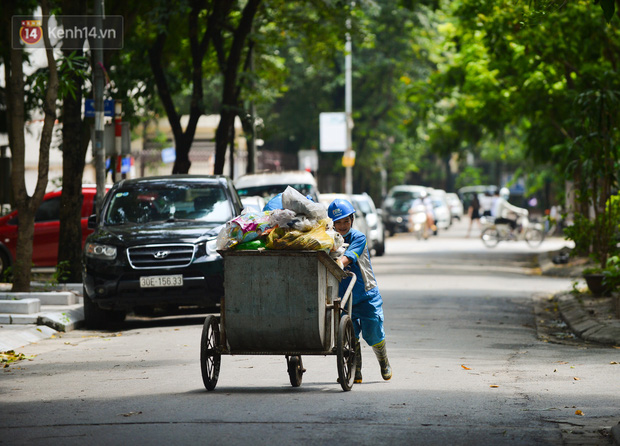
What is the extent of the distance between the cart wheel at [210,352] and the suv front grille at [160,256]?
528 centimetres

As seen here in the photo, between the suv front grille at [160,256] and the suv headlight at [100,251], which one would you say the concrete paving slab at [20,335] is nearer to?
the suv headlight at [100,251]

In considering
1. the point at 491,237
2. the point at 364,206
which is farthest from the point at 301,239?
the point at 491,237

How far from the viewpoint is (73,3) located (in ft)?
60.3

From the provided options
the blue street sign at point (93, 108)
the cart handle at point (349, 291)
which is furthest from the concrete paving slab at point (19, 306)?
the cart handle at point (349, 291)

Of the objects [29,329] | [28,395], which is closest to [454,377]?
[28,395]

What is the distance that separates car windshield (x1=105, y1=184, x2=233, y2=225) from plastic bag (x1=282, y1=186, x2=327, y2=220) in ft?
21.1

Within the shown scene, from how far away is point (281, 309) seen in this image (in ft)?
28.0

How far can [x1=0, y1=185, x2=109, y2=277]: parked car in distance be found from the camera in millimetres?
21750

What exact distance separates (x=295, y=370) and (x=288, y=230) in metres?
1.19

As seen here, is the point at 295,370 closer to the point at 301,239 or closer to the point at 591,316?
the point at 301,239

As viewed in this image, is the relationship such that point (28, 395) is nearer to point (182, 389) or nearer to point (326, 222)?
point (182, 389)

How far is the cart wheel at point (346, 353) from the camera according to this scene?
840cm

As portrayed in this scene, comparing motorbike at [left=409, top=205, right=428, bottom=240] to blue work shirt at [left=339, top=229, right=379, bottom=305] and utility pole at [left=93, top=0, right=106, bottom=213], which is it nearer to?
utility pole at [left=93, top=0, right=106, bottom=213]

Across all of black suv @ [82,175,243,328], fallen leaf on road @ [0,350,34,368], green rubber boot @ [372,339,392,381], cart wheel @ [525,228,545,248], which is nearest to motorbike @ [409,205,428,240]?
cart wheel @ [525,228,545,248]
